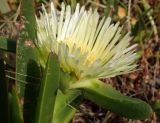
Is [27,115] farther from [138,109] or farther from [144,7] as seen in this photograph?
[144,7]

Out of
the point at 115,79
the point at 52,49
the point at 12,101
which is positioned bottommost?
the point at 115,79

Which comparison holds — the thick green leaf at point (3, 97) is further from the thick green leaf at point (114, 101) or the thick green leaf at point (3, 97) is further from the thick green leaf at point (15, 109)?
the thick green leaf at point (114, 101)

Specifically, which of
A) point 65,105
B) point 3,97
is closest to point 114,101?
point 65,105

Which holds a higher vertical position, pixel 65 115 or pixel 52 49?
pixel 52 49

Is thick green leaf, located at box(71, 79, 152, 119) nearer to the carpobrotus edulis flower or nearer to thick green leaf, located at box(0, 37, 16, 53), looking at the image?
the carpobrotus edulis flower

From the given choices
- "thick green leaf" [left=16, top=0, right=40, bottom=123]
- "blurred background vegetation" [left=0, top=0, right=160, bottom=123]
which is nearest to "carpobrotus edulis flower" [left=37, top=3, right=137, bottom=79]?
"thick green leaf" [left=16, top=0, right=40, bottom=123]

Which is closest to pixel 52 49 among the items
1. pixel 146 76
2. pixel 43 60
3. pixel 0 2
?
pixel 43 60

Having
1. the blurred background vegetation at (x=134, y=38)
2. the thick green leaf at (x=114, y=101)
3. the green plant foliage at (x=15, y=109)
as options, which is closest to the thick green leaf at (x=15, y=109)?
the green plant foliage at (x=15, y=109)
